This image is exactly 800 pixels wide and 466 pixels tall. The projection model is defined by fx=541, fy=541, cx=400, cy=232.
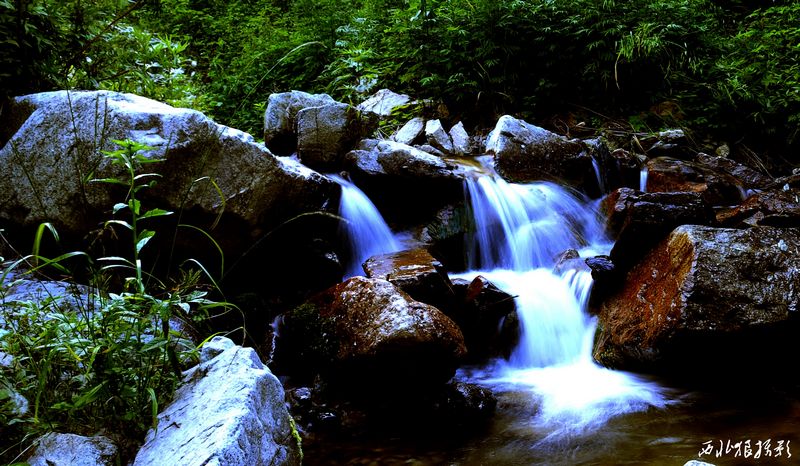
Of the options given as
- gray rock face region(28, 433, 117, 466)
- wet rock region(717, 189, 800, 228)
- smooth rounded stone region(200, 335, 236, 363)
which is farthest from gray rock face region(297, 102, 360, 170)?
gray rock face region(28, 433, 117, 466)

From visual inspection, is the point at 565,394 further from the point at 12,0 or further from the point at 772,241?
the point at 12,0

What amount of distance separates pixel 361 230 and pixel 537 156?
9.52 feet

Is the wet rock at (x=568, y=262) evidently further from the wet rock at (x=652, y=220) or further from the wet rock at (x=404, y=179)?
the wet rock at (x=404, y=179)

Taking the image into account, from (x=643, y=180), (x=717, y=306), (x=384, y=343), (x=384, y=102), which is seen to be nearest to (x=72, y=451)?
(x=384, y=343)

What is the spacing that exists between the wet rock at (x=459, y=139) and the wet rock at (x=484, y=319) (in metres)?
3.51

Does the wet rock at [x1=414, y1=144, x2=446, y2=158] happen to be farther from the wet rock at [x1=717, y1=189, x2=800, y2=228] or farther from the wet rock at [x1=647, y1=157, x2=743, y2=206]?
the wet rock at [x1=717, y1=189, x2=800, y2=228]

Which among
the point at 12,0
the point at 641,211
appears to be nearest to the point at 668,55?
the point at 641,211

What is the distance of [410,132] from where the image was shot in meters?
8.45

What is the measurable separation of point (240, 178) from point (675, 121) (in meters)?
7.45

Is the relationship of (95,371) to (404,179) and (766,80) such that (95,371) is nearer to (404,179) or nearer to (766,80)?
(404,179)

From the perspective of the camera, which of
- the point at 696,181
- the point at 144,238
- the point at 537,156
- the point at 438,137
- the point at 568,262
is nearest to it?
the point at 144,238

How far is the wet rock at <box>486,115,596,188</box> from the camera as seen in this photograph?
730cm

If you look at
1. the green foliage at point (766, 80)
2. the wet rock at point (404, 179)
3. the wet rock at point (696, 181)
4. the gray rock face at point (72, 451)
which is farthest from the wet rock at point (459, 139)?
the gray rock face at point (72, 451)

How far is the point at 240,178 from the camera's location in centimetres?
445
